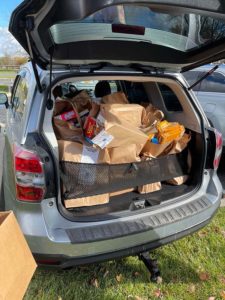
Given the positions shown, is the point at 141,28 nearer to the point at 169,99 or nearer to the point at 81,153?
the point at 81,153

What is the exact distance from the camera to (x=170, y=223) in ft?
8.18

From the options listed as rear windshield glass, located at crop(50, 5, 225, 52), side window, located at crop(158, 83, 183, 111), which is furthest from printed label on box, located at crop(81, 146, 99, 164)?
side window, located at crop(158, 83, 183, 111)

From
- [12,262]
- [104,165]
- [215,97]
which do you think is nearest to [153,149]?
[104,165]

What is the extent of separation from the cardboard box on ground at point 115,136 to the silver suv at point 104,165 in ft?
0.22

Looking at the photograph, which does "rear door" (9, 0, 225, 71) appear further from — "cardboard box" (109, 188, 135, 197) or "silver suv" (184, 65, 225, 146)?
"silver suv" (184, 65, 225, 146)

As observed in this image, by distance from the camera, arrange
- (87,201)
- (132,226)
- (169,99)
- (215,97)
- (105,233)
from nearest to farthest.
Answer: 1. (105,233)
2. (132,226)
3. (87,201)
4. (169,99)
5. (215,97)

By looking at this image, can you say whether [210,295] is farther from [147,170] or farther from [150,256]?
[147,170]

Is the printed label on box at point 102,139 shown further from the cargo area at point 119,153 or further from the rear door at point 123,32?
the rear door at point 123,32

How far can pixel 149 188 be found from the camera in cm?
277

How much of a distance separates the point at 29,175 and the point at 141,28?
122 centimetres

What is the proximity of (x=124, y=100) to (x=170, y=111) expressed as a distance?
0.72 metres

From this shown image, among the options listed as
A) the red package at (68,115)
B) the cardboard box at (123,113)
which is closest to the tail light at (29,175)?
the red package at (68,115)

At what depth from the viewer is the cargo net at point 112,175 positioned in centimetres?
239

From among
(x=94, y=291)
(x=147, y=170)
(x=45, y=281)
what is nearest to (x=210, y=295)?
(x=94, y=291)
